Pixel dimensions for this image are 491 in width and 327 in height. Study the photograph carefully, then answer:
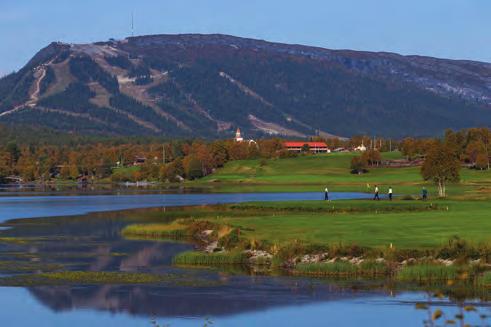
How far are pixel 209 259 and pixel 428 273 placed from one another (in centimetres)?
1556

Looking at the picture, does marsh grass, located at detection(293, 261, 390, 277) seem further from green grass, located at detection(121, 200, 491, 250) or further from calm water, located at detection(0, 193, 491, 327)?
green grass, located at detection(121, 200, 491, 250)

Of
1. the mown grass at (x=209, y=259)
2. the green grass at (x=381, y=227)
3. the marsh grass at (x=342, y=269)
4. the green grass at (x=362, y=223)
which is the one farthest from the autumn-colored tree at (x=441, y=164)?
the marsh grass at (x=342, y=269)

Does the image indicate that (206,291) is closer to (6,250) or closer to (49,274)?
(49,274)

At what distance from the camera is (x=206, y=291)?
178ft

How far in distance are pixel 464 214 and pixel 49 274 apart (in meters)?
37.4

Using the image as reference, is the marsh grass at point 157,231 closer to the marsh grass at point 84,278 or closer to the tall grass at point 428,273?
the marsh grass at point 84,278

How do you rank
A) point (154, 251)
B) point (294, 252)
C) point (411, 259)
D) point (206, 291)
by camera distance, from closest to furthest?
point (206, 291) → point (411, 259) → point (294, 252) → point (154, 251)

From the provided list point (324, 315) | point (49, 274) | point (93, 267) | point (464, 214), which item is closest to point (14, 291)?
point (49, 274)

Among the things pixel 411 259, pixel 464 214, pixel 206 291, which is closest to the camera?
pixel 206 291

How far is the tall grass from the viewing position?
55500 mm

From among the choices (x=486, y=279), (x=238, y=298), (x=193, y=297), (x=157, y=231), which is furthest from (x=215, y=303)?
(x=157, y=231)

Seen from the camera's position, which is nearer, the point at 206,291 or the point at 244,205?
the point at 206,291

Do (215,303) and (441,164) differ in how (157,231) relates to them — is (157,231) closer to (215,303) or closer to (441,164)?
(215,303)

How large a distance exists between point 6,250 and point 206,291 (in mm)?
25577
